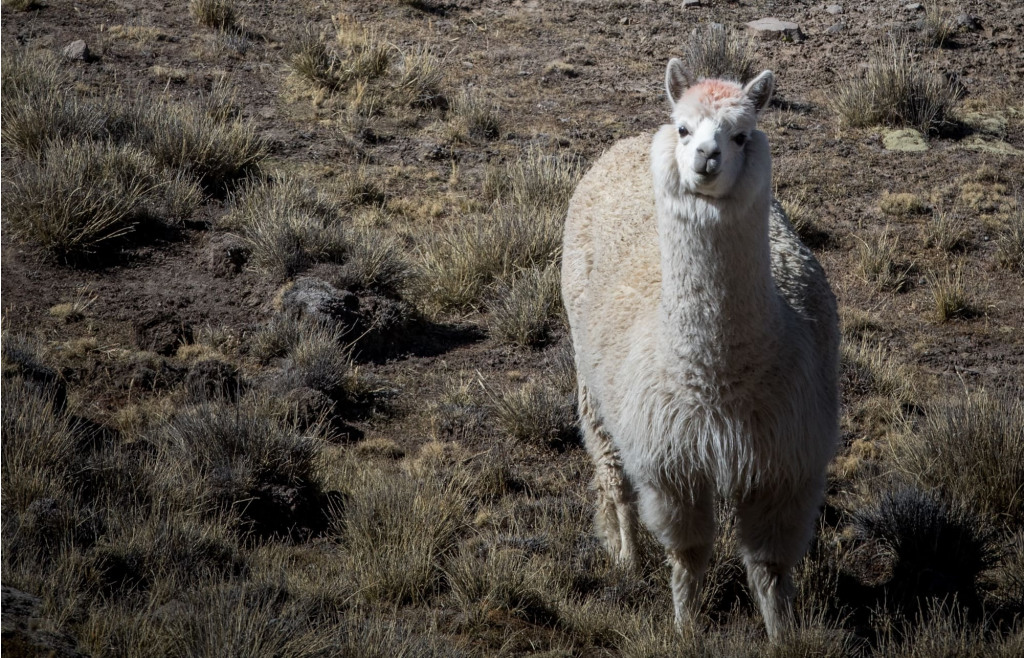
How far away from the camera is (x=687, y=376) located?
11.9 ft

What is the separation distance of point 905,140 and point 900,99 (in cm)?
53

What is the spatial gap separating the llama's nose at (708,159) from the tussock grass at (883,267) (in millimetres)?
5085

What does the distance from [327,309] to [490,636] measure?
3.48 metres

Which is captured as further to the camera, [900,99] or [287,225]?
[900,99]

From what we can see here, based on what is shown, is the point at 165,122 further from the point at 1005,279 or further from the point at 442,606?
the point at 1005,279

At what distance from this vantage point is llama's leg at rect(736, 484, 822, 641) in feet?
12.7

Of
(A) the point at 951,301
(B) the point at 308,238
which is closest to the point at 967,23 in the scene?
(A) the point at 951,301

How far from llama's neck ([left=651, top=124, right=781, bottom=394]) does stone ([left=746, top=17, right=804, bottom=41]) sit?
391 inches

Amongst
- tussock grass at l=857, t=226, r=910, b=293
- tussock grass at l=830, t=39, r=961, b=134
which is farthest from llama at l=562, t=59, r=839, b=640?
tussock grass at l=830, t=39, r=961, b=134

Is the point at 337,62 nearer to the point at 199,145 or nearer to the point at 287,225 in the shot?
the point at 199,145

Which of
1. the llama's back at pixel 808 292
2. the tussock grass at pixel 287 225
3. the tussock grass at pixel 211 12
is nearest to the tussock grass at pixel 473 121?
the tussock grass at pixel 287 225

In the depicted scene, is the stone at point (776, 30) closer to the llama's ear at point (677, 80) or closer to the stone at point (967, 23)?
the stone at point (967, 23)

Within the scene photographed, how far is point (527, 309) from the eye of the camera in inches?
289

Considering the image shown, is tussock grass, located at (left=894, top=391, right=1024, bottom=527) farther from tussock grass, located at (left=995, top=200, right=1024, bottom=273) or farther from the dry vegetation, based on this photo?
tussock grass, located at (left=995, top=200, right=1024, bottom=273)
